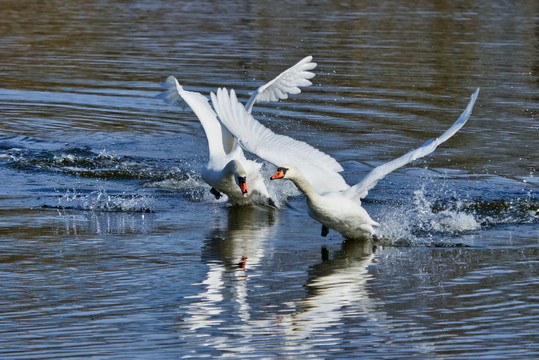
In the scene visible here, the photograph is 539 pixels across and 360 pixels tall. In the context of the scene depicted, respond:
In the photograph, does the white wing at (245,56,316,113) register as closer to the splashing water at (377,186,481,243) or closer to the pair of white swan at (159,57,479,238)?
the pair of white swan at (159,57,479,238)

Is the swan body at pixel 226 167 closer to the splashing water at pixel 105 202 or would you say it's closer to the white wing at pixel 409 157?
the splashing water at pixel 105 202

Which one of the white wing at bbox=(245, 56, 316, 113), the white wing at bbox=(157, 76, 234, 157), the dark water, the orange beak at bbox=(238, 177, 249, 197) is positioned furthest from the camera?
the white wing at bbox=(245, 56, 316, 113)

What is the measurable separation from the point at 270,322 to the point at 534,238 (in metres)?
3.67

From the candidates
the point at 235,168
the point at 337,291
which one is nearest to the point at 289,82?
the point at 235,168

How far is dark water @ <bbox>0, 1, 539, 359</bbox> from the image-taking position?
6895 millimetres

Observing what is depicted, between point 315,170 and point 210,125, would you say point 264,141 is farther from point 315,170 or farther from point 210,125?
point 210,125

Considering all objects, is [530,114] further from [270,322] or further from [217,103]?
[270,322]

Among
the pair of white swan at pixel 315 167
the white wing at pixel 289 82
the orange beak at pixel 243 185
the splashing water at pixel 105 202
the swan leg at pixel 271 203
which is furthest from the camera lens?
the white wing at pixel 289 82

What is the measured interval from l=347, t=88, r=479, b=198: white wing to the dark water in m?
0.60

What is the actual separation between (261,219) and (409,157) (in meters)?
2.55

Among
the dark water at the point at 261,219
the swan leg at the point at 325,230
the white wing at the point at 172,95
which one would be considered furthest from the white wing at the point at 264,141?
the white wing at the point at 172,95

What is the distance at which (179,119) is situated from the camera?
16250mm

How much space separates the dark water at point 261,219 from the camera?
6895mm

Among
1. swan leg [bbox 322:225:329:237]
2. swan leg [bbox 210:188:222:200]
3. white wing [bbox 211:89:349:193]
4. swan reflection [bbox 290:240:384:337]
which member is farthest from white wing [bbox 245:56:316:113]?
swan reflection [bbox 290:240:384:337]
